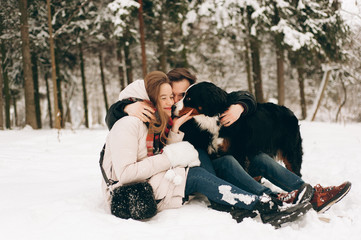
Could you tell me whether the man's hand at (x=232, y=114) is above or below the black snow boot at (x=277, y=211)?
above

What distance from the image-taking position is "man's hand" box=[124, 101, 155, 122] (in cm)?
229

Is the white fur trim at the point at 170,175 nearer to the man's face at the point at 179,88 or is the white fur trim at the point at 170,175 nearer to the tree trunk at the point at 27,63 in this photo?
the man's face at the point at 179,88

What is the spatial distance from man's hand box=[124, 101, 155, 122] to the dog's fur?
644 millimetres

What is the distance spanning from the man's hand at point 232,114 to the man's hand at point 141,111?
92 centimetres

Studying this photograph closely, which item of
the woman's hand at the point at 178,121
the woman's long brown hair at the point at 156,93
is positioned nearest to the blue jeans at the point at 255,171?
the woman's hand at the point at 178,121

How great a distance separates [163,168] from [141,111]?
48cm

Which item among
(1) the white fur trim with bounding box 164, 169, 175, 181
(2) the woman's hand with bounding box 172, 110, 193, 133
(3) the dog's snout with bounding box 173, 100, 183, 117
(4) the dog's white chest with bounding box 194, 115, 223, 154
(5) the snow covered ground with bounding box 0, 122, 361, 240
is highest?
(3) the dog's snout with bounding box 173, 100, 183, 117

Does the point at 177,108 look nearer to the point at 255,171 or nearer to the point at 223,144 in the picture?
the point at 223,144

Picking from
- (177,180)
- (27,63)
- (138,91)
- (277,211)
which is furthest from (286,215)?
(27,63)

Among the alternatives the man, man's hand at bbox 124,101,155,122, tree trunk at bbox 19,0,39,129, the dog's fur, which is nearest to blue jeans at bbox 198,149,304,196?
the man

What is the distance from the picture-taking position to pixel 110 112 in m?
2.46

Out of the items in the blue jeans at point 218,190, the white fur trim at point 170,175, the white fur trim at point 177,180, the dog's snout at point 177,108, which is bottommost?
the blue jeans at point 218,190

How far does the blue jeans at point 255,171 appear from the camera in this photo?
2492 mm

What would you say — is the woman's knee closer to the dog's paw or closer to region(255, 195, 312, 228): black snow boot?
the dog's paw
